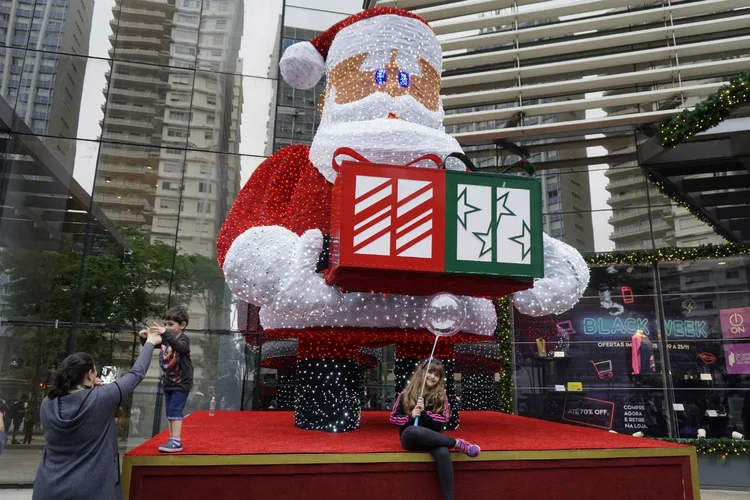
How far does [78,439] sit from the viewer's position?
8.08ft

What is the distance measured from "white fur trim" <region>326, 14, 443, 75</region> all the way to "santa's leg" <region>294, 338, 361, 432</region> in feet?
7.53

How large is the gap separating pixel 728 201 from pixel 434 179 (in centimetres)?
845

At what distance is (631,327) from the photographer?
9.47 meters

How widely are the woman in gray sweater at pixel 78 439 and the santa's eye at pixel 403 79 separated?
10.0 ft

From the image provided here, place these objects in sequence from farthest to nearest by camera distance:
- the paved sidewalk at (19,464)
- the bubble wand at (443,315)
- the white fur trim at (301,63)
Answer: the paved sidewalk at (19,464) < the white fur trim at (301,63) < the bubble wand at (443,315)

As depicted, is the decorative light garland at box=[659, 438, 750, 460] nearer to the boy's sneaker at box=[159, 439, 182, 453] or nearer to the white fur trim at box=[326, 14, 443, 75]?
the white fur trim at box=[326, 14, 443, 75]

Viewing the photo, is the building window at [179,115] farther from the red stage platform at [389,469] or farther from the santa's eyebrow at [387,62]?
the red stage platform at [389,469]

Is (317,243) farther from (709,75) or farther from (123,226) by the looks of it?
(709,75)

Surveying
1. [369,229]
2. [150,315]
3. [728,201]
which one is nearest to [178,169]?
[150,315]

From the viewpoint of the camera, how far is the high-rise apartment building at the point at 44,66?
929cm

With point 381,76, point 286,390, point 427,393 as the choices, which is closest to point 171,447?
point 427,393

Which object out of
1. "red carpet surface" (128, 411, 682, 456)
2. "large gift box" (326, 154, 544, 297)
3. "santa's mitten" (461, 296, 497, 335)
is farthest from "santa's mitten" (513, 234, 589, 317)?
"red carpet surface" (128, 411, 682, 456)

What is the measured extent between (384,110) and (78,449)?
118 inches

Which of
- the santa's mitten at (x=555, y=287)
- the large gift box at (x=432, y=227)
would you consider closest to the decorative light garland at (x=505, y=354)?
the santa's mitten at (x=555, y=287)
